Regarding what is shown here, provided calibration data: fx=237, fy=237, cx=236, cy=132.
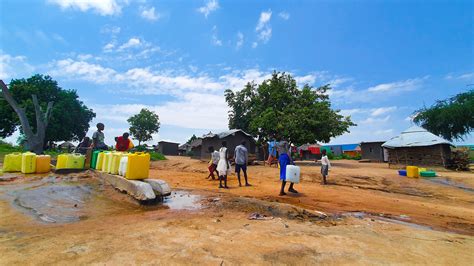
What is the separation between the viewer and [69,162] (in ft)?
30.3

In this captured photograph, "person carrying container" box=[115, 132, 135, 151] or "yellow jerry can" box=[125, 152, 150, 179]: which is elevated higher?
"person carrying container" box=[115, 132, 135, 151]

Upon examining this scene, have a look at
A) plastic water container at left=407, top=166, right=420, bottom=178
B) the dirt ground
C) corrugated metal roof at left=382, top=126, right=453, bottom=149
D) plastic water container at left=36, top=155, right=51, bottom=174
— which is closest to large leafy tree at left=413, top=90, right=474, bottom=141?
corrugated metal roof at left=382, top=126, right=453, bottom=149

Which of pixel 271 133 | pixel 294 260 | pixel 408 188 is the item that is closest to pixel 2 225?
pixel 294 260

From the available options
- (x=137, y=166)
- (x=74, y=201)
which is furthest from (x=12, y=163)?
(x=137, y=166)

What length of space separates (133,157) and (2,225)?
9.11 feet

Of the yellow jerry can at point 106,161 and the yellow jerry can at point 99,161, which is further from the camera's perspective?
the yellow jerry can at point 99,161

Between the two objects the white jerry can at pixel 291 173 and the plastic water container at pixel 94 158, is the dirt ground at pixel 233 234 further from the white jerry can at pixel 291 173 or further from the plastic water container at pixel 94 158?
the plastic water container at pixel 94 158

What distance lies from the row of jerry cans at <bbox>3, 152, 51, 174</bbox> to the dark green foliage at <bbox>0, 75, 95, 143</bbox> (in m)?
22.4

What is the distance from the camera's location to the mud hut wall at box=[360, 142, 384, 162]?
33312 millimetres

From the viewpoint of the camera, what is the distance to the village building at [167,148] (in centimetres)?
Result: 4659

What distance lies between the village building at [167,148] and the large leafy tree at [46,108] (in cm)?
1456

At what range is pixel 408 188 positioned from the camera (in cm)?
995

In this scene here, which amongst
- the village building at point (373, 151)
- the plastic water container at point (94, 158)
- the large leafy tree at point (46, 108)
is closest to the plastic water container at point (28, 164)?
the plastic water container at point (94, 158)

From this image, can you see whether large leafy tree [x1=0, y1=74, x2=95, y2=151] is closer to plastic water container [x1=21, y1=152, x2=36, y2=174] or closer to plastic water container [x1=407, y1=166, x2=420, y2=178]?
plastic water container [x1=21, y1=152, x2=36, y2=174]
